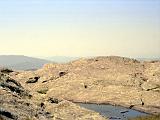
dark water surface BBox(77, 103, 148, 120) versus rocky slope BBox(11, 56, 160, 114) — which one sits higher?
rocky slope BBox(11, 56, 160, 114)

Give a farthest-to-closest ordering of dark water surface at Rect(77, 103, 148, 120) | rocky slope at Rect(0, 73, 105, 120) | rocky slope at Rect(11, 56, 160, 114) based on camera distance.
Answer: rocky slope at Rect(11, 56, 160, 114) < dark water surface at Rect(77, 103, 148, 120) < rocky slope at Rect(0, 73, 105, 120)

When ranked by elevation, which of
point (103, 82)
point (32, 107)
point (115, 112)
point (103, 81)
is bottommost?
point (115, 112)

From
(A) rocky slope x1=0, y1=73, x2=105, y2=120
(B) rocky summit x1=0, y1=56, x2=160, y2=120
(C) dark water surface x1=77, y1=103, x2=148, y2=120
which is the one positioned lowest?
(C) dark water surface x1=77, y1=103, x2=148, y2=120

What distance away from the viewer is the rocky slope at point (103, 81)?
262ft

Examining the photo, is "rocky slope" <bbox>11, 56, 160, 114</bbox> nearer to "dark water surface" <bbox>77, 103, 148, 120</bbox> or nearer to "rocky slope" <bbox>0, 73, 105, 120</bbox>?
"dark water surface" <bbox>77, 103, 148, 120</bbox>

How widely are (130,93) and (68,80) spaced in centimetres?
1997

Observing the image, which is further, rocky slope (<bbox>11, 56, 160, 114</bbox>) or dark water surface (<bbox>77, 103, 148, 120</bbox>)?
rocky slope (<bbox>11, 56, 160, 114</bbox>)

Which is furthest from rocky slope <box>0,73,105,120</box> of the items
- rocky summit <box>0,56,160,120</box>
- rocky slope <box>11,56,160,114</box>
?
rocky slope <box>11,56,160,114</box>

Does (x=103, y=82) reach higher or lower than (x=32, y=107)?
lower

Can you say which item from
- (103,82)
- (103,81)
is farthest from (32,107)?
(103,81)

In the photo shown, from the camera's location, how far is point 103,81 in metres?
89.5

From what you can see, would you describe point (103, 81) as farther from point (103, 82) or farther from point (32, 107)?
point (32, 107)

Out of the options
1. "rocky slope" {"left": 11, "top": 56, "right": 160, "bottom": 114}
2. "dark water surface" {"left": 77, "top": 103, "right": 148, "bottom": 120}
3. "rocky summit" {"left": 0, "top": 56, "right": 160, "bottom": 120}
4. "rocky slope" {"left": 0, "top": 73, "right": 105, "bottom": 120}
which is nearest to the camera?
"rocky slope" {"left": 0, "top": 73, "right": 105, "bottom": 120}

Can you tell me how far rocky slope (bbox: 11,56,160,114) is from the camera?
79.9m
